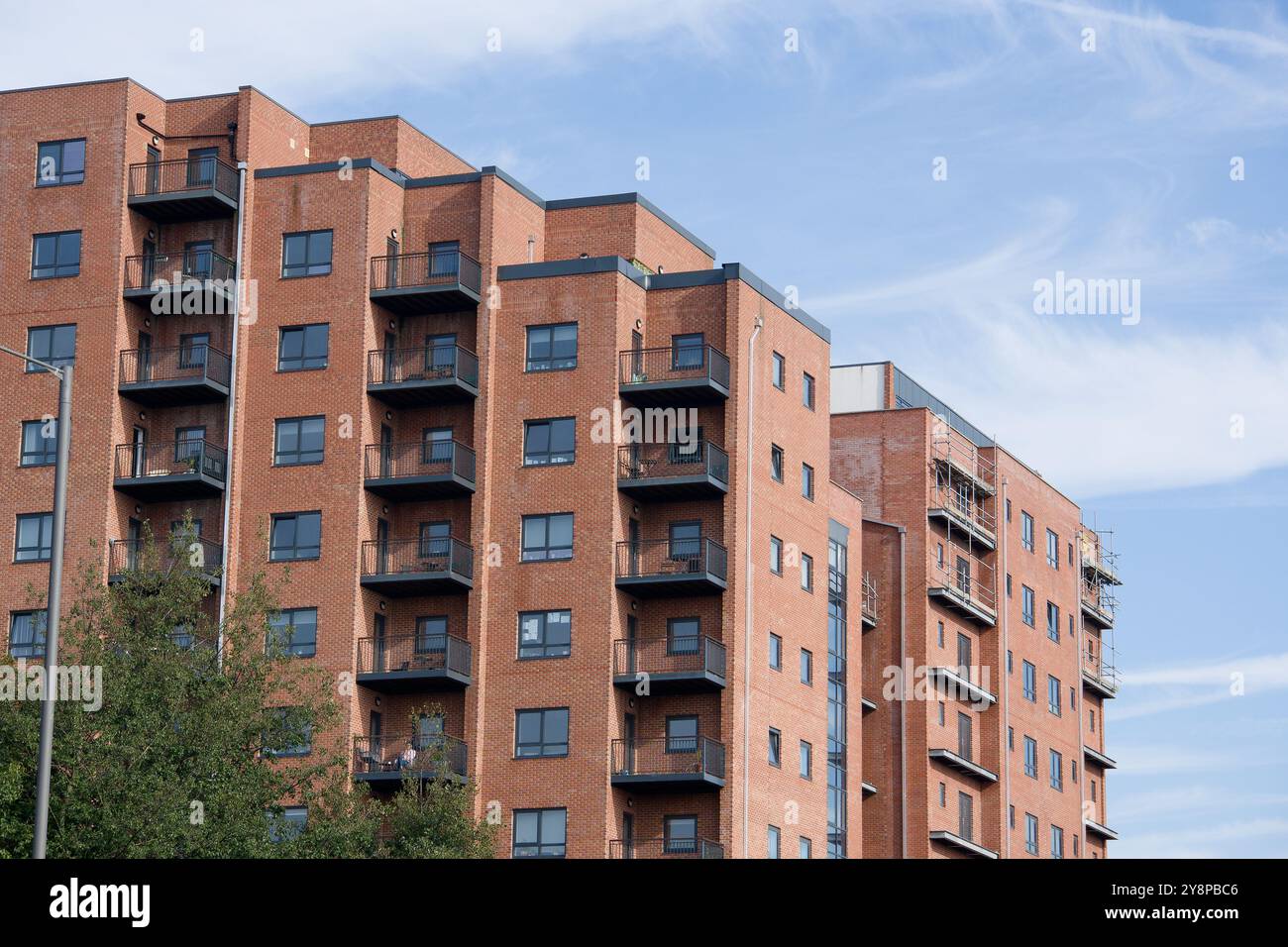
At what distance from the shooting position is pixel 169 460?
71.6 m

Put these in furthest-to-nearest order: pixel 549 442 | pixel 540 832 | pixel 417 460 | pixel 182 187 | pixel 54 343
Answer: pixel 182 187, pixel 54 343, pixel 417 460, pixel 549 442, pixel 540 832

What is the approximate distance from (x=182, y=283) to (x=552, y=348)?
1232 cm

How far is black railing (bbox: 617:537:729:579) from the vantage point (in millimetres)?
68688

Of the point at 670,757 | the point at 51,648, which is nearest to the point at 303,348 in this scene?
the point at 670,757

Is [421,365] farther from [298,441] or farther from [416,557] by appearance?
[416,557]

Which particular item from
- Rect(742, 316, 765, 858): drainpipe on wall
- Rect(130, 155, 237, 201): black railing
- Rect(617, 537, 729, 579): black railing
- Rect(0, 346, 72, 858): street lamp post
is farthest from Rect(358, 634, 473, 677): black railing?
Rect(0, 346, 72, 858): street lamp post

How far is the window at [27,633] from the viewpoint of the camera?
223 feet

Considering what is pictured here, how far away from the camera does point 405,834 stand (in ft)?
204

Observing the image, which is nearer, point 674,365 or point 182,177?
point 674,365

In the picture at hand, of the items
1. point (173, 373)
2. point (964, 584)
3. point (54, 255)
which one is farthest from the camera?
point (964, 584)

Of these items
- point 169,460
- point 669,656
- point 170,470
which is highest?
point 169,460

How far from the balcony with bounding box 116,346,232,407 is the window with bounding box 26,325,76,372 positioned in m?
1.93
